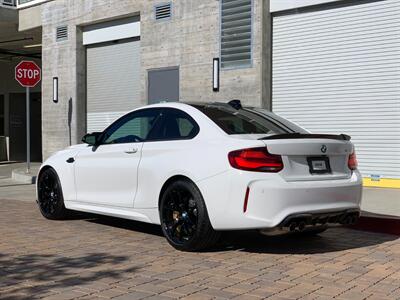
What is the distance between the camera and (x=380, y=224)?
769 centimetres

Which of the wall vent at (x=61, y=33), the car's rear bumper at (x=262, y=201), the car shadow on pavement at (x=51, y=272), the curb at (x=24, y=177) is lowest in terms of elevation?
the curb at (x=24, y=177)

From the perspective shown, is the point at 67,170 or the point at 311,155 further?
the point at 67,170

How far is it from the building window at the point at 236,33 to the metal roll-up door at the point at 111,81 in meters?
3.67

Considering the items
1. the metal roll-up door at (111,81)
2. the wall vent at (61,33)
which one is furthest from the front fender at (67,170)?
the wall vent at (61,33)

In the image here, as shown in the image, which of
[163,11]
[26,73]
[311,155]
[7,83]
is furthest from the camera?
[7,83]

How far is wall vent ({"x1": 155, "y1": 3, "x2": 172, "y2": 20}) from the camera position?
50.1 ft

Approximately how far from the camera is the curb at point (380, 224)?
7.58 meters

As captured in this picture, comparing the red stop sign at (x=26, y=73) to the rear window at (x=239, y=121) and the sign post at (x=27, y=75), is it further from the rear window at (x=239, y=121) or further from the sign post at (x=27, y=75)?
the rear window at (x=239, y=121)

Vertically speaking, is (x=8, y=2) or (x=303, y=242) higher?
(x=8, y=2)

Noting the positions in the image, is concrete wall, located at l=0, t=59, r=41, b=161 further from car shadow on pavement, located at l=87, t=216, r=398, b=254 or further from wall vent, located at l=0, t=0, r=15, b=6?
car shadow on pavement, located at l=87, t=216, r=398, b=254

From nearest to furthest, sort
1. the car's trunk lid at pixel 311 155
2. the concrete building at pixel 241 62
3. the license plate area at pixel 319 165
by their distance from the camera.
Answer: the car's trunk lid at pixel 311 155 < the license plate area at pixel 319 165 < the concrete building at pixel 241 62

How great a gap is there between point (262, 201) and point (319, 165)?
802 millimetres

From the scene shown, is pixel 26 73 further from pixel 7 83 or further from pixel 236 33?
pixel 7 83

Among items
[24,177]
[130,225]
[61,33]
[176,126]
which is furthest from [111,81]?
[176,126]
